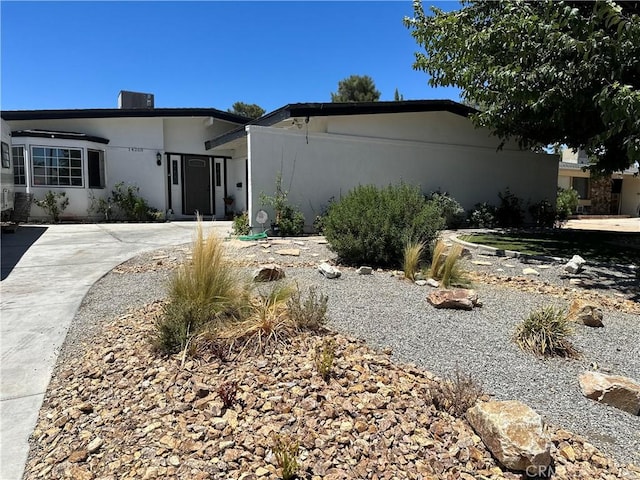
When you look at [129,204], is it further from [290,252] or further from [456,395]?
[456,395]

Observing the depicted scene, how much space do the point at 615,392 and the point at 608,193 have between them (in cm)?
2736

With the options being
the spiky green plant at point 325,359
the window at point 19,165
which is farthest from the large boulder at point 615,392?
the window at point 19,165

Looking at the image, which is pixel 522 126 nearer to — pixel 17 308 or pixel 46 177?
pixel 17 308

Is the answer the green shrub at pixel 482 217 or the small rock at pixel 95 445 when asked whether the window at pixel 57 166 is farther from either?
the small rock at pixel 95 445

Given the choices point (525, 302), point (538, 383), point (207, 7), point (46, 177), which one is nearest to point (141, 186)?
point (46, 177)

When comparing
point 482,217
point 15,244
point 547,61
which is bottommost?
point 15,244

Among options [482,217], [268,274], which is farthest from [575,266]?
[482,217]

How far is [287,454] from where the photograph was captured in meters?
2.04

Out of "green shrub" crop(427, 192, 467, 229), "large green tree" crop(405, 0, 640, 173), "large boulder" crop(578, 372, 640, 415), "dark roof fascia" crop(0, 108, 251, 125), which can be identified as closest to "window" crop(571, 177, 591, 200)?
"green shrub" crop(427, 192, 467, 229)

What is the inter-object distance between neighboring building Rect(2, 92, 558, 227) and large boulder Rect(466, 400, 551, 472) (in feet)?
28.4

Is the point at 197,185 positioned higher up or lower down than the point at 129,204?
higher up

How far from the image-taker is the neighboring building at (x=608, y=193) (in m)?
23.8

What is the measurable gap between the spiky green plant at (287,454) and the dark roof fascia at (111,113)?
48.5 feet

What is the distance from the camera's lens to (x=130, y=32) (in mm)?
10086
